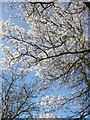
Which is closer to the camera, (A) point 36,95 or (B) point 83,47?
(B) point 83,47

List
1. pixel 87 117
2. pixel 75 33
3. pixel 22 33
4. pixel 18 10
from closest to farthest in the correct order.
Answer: pixel 87 117 < pixel 18 10 < pixel 75 33 < pixel 22 33

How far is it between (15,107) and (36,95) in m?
0.28

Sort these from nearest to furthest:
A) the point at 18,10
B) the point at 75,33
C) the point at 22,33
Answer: the point at 18,10 < the point at 75,33 < the point at 22,33

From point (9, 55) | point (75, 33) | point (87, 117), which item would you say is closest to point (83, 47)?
point (75, 33)

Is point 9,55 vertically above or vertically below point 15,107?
above

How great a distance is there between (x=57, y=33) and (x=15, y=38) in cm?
48

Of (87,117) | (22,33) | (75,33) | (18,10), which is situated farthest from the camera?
(22,33)

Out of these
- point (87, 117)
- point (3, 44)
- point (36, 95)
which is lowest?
point (87, 117)

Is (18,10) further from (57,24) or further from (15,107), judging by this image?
(15,107)

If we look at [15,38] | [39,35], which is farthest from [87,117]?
[15,38]

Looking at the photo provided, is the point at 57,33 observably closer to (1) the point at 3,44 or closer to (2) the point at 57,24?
(2) the point at 57,24

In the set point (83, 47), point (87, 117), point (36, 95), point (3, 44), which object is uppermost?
point (3, 44)

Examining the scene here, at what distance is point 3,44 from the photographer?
211 centimetres

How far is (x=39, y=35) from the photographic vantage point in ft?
6.65
